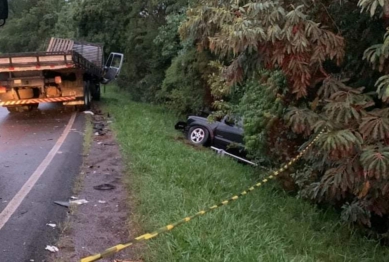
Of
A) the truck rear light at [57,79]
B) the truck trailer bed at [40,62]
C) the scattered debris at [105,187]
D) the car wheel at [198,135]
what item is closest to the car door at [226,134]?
the car wheel at [198,135]

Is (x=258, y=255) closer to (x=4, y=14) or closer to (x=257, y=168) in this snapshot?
(x=4, y=14)

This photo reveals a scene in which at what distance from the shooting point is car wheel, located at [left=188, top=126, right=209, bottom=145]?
12.7 m

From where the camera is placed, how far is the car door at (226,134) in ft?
37.9

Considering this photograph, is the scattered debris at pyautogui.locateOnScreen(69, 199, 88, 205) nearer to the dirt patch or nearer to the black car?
the dirt patch

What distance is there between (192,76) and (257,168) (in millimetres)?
7672

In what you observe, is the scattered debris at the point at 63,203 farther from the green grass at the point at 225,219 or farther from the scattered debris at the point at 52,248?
the scattered debris at the point at 52,248

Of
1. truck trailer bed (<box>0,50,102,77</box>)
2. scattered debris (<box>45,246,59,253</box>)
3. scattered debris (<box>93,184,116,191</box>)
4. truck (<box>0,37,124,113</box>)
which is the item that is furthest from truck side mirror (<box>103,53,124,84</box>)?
scattered debris (<box>45,246,59,253</box>)

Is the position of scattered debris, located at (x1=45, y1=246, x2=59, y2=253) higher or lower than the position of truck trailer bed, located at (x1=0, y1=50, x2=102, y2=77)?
lower

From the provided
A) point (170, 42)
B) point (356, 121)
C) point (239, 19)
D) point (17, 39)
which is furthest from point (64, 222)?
point (17, 39)

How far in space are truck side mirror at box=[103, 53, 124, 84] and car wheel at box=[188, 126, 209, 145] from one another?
32.9 ft

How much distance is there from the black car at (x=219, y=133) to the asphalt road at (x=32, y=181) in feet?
9.36

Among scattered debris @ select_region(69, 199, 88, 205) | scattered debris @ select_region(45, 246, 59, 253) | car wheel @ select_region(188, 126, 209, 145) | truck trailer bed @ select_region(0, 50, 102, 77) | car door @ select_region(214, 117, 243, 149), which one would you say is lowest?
car wheel @ select_region(188, 126, 209, 145)

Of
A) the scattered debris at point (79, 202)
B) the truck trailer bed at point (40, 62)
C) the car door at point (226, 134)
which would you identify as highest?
the truck trailer bed at point (40, 62)

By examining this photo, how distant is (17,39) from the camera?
51000 millimetres
